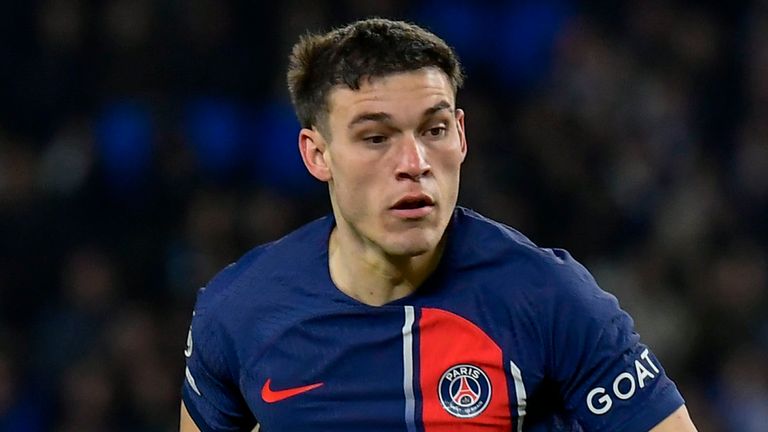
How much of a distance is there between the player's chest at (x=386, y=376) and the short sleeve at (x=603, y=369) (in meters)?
0.12

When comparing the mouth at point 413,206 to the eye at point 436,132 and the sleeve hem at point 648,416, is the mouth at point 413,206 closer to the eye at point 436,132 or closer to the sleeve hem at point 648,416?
the eye at point 436,132

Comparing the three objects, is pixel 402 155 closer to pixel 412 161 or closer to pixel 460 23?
pixel 412 161

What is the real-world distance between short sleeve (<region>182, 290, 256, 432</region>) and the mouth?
0.52 m

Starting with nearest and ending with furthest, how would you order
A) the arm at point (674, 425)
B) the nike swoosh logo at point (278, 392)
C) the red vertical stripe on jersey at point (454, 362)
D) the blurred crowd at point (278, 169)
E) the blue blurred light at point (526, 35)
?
the arm at point (674, 425) → the red vertical stripe on jersey at point (454, 362) → the nike swoosh logo at point (278, 392) → the blurred crowd at point (278, 169) → the blue blurred light at point (526, 35)

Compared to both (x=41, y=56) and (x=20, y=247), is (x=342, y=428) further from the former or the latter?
(x=41, y=56)

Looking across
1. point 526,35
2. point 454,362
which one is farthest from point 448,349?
point 526,35

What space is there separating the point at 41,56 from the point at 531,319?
17.5 ft

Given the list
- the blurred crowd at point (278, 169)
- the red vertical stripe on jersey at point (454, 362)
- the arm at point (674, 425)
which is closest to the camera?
the arm at point (674, 425)

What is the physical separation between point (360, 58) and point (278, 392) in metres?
0.71

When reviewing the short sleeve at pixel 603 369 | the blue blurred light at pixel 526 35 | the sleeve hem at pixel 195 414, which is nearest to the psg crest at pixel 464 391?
the short sleeve at pixel 603 369

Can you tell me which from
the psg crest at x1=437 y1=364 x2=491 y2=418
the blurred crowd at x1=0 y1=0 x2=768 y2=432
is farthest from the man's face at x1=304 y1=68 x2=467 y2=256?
the blurred crowd at x1=0 y1=0 x2=768 y2=432

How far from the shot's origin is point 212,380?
3330 mm

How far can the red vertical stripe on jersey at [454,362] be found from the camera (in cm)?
301

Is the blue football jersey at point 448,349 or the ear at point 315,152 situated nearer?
the blue football jersey at point 448,349
